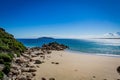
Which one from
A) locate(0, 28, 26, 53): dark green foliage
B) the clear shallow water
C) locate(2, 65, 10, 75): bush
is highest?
locate(0, 28, 26, 53): dark green foliage

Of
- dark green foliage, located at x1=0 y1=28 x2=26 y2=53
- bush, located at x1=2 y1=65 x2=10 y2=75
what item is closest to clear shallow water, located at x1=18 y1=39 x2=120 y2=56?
dark green foliage, located at x1=0 y1=28 x2=26 y2=53

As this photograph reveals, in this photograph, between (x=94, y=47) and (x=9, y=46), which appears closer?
(x=9, y=46)

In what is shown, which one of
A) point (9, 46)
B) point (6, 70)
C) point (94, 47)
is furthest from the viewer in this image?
point (94, 47)

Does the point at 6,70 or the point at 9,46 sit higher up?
the point at 9,46

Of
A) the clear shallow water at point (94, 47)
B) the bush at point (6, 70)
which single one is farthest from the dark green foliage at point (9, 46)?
the clear shallow water at point (94, 47)

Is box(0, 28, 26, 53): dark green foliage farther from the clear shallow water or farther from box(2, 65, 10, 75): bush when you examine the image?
the clear shallow water

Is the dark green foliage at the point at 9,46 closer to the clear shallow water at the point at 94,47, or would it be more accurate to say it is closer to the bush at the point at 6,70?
the bush at the point at 6,70

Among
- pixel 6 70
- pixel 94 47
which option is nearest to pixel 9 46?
pixel 6 70

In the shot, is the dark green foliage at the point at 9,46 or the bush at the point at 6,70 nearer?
the bush at the point at 6,70

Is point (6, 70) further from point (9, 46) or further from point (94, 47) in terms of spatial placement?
point (94, 47)

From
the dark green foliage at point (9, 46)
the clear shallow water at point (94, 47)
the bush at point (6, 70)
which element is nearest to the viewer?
the bush at point (6, 70)

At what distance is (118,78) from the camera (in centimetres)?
1216

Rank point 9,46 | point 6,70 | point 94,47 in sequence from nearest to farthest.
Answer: point 6,70 < point 9,46 < point 94,47

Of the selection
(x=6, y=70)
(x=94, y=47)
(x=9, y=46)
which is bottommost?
(x=94, y=47)
